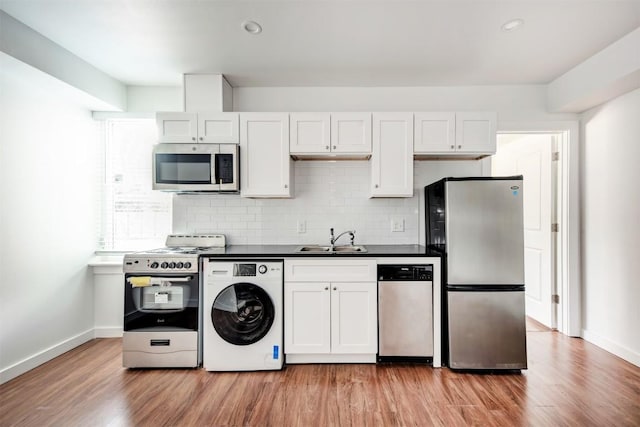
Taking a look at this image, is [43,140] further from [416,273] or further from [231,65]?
[416,273]

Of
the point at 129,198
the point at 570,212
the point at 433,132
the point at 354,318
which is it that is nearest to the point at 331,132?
the point at 433,132

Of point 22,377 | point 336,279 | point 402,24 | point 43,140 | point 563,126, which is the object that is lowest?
point 22,377

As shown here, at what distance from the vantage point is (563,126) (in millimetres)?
3264

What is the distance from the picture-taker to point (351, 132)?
287 cm

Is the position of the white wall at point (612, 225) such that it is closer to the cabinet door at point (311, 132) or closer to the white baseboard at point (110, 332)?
the cabinet door at point (311, 132)

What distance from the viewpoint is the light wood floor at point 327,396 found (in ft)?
6.42

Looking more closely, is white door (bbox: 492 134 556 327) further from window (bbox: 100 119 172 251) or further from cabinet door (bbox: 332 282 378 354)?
window (bbox: 100 119 172 251)

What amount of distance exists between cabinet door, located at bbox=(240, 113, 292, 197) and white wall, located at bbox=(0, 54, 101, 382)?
1.58 m

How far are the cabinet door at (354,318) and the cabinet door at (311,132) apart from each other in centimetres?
124

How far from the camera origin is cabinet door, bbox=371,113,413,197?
9.37ft

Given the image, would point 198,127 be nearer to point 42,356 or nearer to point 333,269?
point 333,269

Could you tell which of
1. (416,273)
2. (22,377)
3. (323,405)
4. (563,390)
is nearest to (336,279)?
(416,273)

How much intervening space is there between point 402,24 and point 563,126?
2.27 m

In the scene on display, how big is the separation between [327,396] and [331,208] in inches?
67.7
